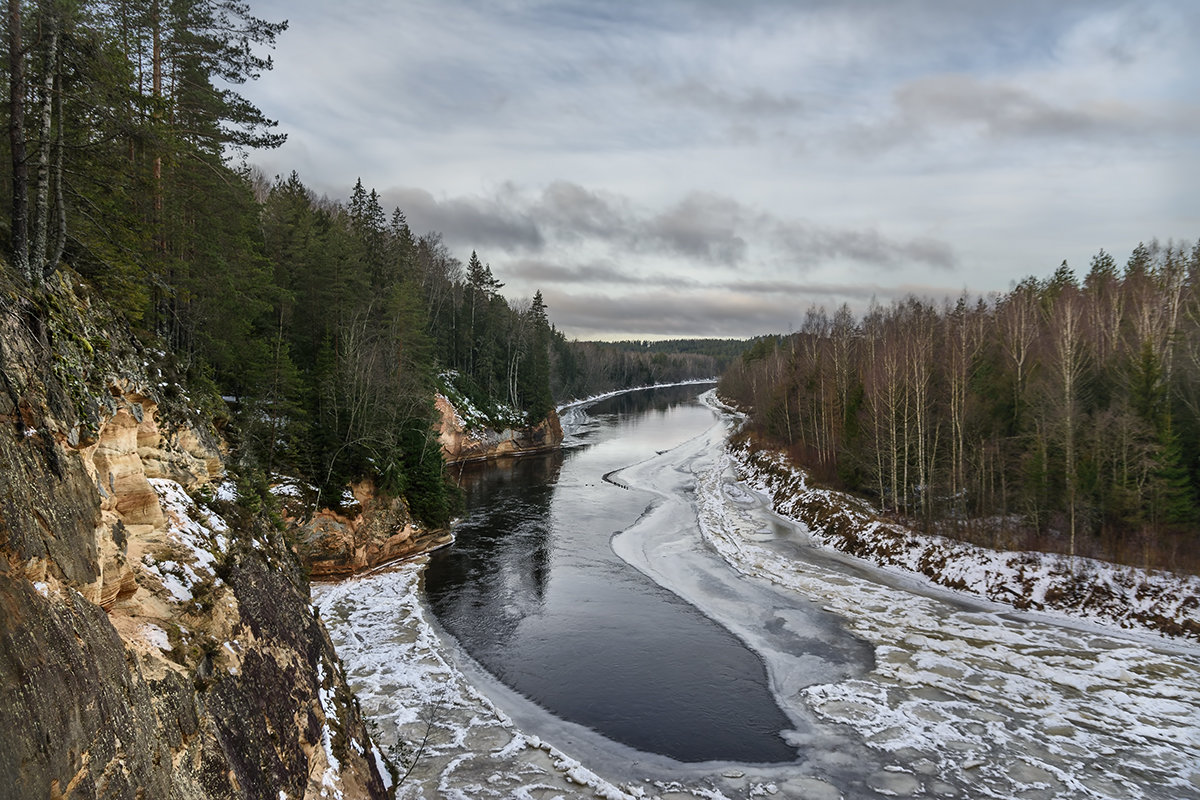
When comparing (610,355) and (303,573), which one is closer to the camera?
(303,573)

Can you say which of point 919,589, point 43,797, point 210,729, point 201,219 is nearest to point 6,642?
point 43,797

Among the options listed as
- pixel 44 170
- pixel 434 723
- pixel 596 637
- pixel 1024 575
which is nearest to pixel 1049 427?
pixel 1024 575

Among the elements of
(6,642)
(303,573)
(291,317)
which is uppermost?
(291,317)

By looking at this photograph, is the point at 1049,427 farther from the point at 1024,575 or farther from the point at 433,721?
the point at 433,721

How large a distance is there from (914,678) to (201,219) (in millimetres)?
25391

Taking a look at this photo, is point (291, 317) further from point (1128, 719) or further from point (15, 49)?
point (1128, 719)

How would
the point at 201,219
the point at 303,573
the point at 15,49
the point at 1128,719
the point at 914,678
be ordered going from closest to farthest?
the point at 15,49 < the point at 303,573 < the point at 1128,719 < the point at 914,678 < the point at 201,219

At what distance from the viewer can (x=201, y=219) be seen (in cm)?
1858

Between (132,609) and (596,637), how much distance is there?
14.9m

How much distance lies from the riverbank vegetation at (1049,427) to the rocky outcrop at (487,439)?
1117 inches

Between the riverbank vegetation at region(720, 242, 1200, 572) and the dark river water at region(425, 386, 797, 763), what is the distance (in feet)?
48.1

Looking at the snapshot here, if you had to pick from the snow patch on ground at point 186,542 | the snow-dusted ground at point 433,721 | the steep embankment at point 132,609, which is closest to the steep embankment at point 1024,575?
the snow-dusted ground at point 433,721

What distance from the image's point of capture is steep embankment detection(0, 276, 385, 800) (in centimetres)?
472

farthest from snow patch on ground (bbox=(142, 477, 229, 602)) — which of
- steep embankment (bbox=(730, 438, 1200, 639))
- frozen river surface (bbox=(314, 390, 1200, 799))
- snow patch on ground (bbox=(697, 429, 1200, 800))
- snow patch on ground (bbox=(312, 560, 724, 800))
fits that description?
steep embankment (bbox=(730, 438, 1200, 639))
